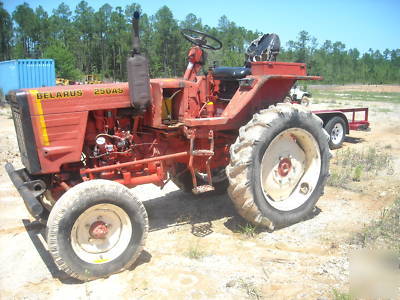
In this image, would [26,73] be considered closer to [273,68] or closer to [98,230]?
[273,68]

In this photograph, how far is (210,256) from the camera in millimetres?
3777

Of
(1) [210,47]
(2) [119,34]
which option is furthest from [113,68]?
(1) [210,47]

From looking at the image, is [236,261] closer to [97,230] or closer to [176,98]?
[97,230]

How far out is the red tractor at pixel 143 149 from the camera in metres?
3.44

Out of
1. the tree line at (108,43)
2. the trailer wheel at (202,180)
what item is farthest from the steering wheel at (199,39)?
the tree line at (108,43)

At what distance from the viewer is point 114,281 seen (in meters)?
3.38

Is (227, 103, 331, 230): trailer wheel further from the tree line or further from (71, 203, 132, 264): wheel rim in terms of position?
the tree line

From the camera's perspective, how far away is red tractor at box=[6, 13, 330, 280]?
11.3 feet

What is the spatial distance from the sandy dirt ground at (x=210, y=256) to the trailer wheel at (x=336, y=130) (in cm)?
423

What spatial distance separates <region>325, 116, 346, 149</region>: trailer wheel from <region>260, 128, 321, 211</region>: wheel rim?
5347 millimetres

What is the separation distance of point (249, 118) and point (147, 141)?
4.01 feet

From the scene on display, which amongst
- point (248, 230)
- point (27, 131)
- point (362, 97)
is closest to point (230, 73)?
point (248, 230)

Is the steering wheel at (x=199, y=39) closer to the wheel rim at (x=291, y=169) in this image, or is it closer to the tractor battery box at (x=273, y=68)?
the tractor battery box at (x=273, y=68)

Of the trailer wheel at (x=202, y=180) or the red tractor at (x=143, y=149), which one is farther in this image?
the trailer wheel at (x=202, y=180)
